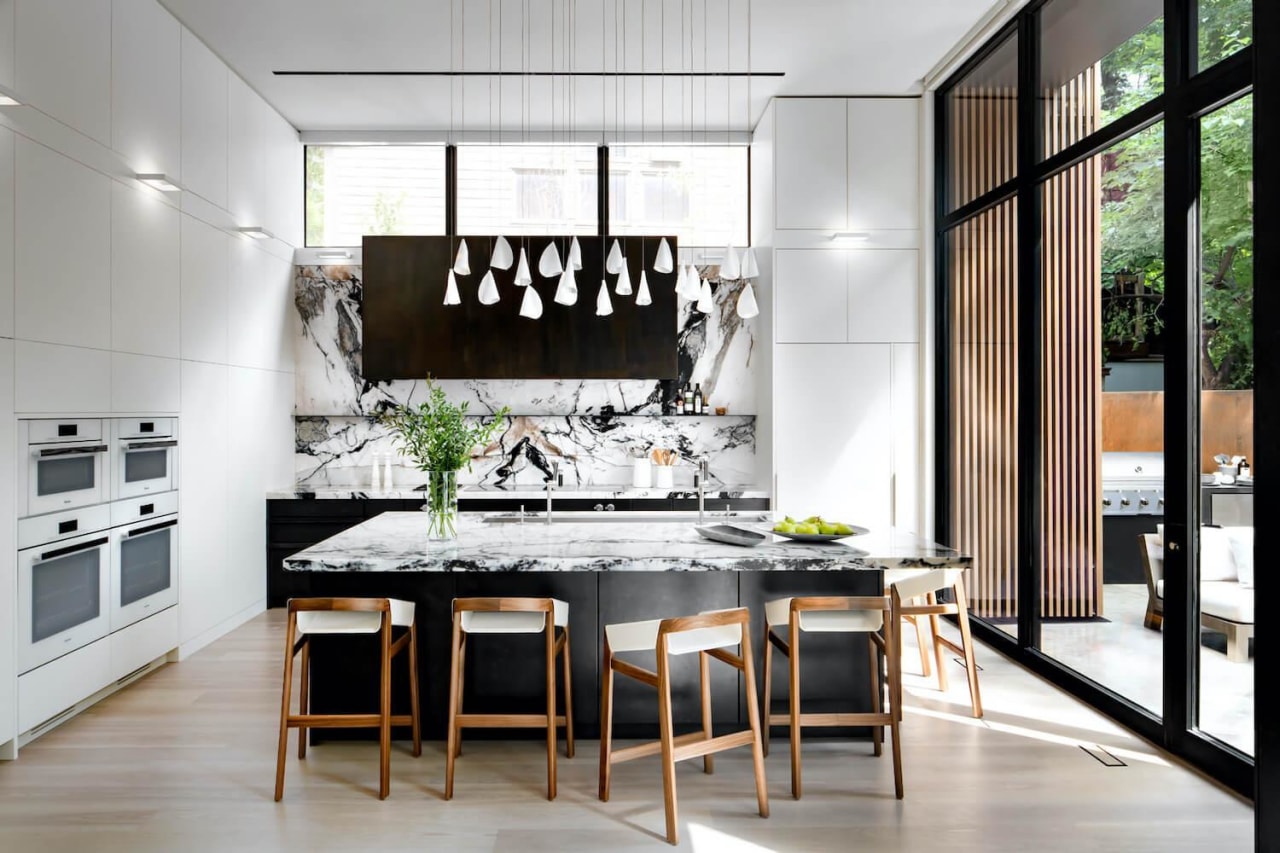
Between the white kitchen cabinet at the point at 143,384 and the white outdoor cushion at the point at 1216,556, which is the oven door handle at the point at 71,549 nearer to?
the white kitchen cabinet at the point at 143,384

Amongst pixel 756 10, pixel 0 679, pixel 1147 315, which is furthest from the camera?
pixel 756 10

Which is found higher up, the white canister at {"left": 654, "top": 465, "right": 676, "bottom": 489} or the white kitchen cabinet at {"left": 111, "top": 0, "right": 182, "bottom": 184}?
the white kitchen cabinet at {"left": 111, "top": 0, "right": 182, "bottom": 184}

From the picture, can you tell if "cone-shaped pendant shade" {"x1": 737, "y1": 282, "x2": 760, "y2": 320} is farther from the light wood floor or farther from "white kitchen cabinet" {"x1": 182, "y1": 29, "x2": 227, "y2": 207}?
"white kitchen cabinet" {"x1": 182, "y1": 29, "x2": 227, "y2": 207}

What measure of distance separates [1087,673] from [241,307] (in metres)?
5.24

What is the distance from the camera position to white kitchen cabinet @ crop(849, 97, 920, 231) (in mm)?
5445

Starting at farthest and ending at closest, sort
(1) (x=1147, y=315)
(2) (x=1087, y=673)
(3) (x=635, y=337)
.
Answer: (3) (x=635, y=337) → (2) (x=1087, y=673) → (1) (x=1147, y=315)

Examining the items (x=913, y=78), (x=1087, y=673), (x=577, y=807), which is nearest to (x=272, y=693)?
(x=577, y=807)

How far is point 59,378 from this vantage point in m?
3.53

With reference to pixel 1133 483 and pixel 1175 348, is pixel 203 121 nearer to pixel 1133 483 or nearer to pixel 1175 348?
pixel 1175 348

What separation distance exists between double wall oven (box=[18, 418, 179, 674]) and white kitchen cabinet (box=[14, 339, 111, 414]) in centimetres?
8

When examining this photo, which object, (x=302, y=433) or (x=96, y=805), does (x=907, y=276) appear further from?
(x=96, y=805)

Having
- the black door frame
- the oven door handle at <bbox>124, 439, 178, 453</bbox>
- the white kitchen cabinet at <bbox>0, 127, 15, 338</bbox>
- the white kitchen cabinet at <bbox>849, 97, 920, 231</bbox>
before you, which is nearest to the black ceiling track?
the white kitchen cabinet at <bbox>849, 97, 920, 231</bbox>

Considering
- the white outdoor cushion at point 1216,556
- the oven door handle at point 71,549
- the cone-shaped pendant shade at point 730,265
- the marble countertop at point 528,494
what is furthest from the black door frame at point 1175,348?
the oven door handle at point 71,549

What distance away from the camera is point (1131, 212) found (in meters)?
3.53
